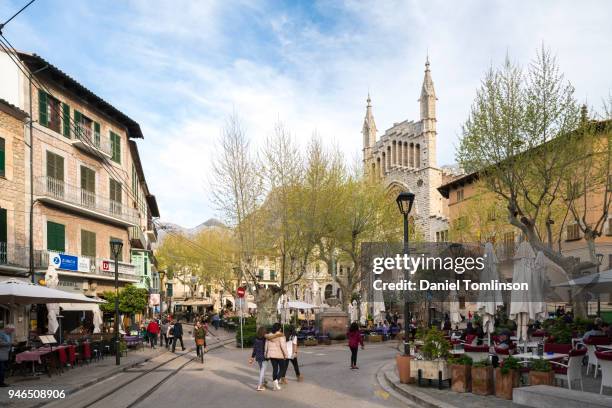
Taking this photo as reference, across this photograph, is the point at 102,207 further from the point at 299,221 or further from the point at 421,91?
the point at 421,91

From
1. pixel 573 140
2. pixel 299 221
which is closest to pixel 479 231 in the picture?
pixel 299 221

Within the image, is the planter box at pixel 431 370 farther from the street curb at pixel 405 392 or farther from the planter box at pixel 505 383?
the planter box at pixel 505 383

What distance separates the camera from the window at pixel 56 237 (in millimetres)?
27516

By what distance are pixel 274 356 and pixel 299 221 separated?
1685cm

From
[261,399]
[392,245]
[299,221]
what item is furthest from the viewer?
[392,245]

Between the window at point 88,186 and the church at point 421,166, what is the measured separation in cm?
4195

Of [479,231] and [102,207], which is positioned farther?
[479,231]

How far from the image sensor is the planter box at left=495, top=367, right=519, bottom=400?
429 inches

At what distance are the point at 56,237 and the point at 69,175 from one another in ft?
11.4

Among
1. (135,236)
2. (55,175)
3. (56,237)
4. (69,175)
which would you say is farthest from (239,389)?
(135,236)

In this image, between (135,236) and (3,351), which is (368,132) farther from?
(3,351)

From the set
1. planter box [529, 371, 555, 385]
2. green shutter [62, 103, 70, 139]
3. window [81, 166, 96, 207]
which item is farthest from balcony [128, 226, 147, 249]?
planter box [529, 371, 555, 385]

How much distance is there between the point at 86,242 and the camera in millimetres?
31203

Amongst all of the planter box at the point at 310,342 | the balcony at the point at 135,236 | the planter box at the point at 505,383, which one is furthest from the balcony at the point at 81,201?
the planter box at the point at 505,383
